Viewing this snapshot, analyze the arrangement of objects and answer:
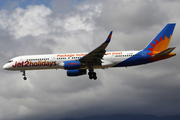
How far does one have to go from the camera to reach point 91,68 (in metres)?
46.1

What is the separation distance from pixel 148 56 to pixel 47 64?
642 inches

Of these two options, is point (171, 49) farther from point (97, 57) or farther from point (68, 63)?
point (68, 63)

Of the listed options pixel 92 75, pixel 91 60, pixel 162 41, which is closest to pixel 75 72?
pixel 92 75

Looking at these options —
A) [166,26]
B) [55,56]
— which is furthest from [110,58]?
[166,26]

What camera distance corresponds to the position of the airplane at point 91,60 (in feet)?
147

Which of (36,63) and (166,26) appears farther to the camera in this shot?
(166,26)

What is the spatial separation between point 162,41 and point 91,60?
1284 cm

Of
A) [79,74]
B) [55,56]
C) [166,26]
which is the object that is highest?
[166,26]

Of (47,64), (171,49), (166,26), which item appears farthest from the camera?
(166,26)

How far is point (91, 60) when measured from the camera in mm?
45125

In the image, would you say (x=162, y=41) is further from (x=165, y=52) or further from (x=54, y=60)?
(x=54, y=60)

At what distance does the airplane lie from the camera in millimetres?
44656

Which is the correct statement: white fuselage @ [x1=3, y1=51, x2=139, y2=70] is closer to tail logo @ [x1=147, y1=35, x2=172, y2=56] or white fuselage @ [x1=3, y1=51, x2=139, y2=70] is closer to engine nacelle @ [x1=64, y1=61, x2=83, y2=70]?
engine nacelle @ [x1=64, y1=61, x2=83, y2=70]

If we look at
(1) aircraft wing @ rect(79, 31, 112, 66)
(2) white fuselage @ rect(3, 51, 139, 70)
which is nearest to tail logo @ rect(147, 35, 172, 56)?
(2) white fuselage @ rect(3, 51, 139, 70)
